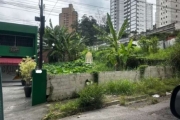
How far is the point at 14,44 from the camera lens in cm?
2662

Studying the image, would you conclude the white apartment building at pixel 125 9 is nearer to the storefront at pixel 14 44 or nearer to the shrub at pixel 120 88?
the shrub at pixel 120 88

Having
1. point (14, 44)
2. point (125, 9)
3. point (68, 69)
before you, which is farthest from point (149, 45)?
point (14, 44)

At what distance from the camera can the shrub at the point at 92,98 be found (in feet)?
24.1

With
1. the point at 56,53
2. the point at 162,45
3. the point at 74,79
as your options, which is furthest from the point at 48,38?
the point at 74,79

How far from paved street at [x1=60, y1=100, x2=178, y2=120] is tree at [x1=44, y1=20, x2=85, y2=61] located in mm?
17209

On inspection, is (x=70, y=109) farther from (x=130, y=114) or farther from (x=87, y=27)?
(x=87, y=27)

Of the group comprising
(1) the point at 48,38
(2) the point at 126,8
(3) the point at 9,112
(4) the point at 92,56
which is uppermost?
(2) the point at 126,8

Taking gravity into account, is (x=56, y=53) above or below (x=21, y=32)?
below

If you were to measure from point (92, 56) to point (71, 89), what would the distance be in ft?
29.2

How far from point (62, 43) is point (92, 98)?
18320mm

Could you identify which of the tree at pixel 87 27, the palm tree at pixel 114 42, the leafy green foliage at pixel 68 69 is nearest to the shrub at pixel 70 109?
the leafy green foliage at pixel 68 69

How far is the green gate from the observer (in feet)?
28.7

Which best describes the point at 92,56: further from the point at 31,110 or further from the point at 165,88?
the point at 31,110

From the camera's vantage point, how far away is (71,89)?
30.5ft
